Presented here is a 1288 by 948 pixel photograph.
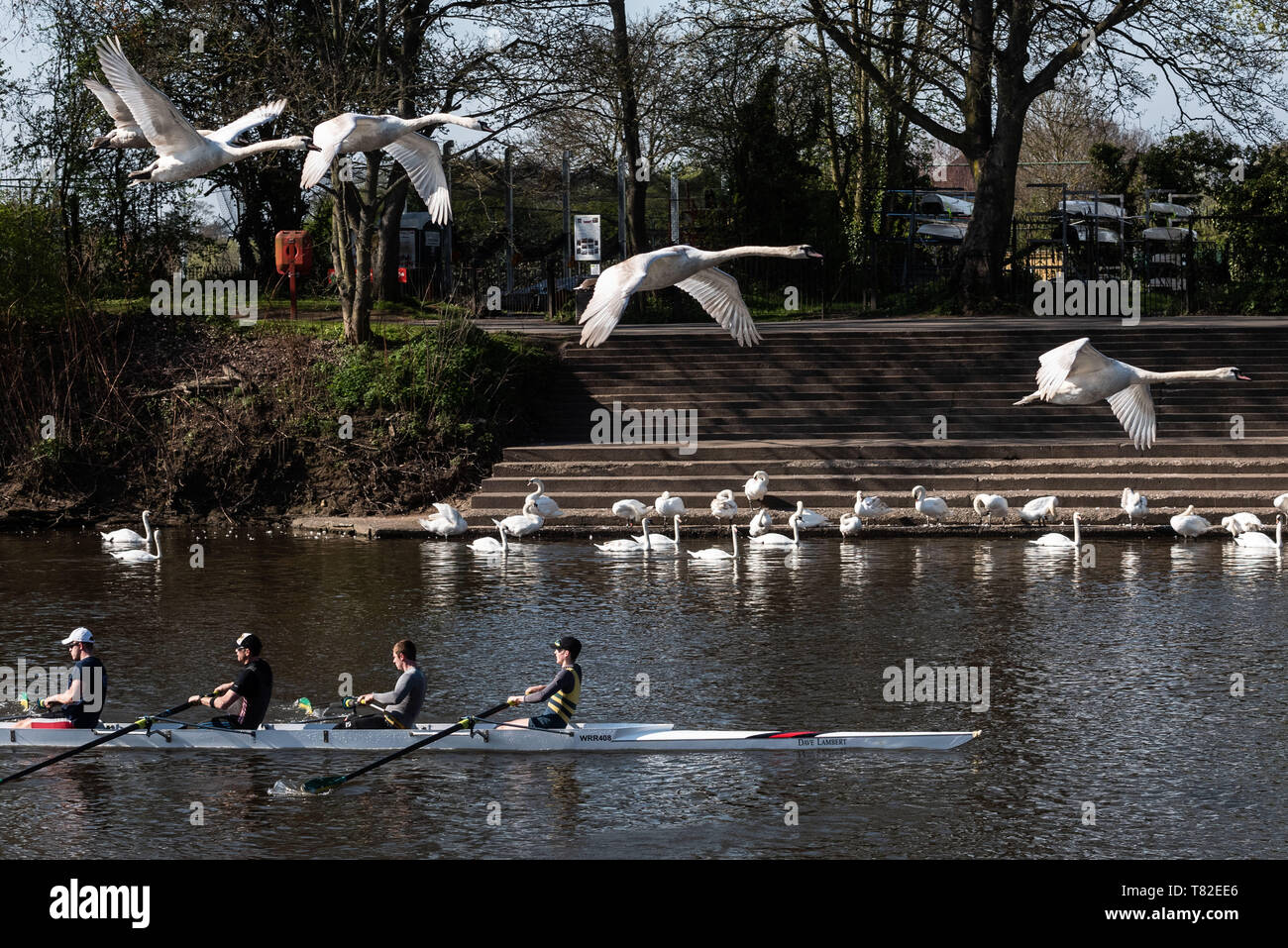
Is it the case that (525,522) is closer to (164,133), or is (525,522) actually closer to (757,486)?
(757,486)

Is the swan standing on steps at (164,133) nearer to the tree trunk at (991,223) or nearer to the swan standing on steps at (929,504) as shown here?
the swan standing on steps at (929,504)

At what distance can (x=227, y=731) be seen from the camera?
14.6 meters

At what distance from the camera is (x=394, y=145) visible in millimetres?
19625

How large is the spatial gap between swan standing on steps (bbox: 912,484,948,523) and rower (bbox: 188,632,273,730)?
45.8 ft

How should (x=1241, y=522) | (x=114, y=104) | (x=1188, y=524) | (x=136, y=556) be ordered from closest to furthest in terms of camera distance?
1. (x=114, y=104)
2. (x=1241, y=522)
3. (x=136, y=556)
4. (x=1188, y=524)

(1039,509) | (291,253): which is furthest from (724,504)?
(291,253)

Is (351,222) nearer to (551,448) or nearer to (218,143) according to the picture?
(551,448)

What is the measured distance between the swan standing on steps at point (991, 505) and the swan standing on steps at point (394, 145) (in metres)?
11.5

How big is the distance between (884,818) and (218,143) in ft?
35.8

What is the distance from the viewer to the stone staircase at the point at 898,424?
27.4 m

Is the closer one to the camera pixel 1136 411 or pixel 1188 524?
pixel 1136 411

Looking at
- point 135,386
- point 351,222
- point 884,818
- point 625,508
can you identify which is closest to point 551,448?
point 625,508

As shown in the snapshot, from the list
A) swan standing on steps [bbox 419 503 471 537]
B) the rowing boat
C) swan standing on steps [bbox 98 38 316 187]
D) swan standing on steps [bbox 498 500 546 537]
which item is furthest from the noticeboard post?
the rowing boat

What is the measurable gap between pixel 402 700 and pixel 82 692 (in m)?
3.11
